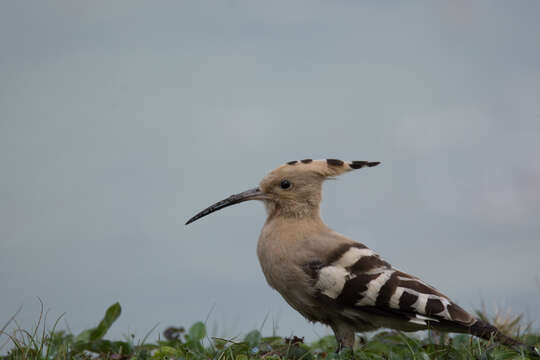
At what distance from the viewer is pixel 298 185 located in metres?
5.44

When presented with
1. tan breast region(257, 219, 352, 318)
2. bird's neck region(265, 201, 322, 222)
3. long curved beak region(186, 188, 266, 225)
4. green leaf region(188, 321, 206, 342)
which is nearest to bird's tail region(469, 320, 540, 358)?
tan breast region(257, 219, 352, 318)

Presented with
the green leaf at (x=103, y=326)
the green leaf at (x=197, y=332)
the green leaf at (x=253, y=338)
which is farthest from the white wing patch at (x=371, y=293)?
the green leaf at (x=103, y=326)

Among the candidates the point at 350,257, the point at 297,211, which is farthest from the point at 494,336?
the point at 297,211

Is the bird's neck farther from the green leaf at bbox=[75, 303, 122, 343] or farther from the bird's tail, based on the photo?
the green leaf at bbox=[75, 303, 122, 343]

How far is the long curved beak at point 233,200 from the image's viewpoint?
221 inches

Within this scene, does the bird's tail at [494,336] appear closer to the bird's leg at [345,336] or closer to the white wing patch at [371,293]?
the white wing patch at [371,293]

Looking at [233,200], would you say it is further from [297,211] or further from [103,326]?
[103,326]

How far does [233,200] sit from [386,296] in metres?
1.58

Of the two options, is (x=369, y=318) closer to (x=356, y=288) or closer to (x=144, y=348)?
(x=356, y=288)

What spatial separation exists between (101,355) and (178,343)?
633mm

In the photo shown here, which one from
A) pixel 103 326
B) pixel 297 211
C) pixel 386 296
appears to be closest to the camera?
pixel 386 296

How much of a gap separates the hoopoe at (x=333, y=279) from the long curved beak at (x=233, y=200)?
0.15 metres

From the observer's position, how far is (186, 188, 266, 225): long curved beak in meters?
5.62

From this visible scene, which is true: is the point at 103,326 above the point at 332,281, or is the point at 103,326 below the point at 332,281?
below
